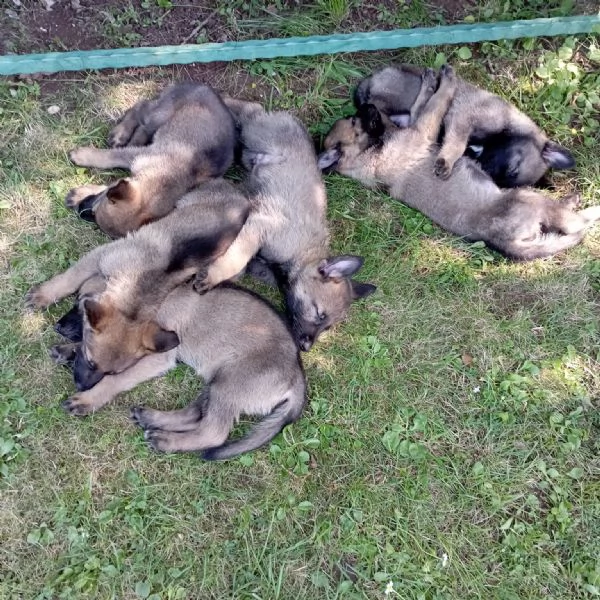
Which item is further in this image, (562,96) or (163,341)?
(562,96)

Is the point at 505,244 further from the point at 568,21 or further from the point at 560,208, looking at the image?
the point at 568,21

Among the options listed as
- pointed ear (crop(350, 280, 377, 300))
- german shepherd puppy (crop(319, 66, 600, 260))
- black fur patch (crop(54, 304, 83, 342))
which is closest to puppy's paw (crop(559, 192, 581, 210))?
german shepherd puppy (crop(319, 66, 600, 260))

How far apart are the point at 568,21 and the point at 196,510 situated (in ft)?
Answer: 17.1

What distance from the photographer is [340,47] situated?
534 cm

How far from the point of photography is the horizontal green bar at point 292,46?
16.4ft

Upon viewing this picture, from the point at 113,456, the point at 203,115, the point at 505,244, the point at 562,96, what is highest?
the point at 203,115

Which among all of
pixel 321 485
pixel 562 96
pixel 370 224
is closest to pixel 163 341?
pixel 321 485

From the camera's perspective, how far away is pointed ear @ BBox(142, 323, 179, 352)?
4340 millimetres

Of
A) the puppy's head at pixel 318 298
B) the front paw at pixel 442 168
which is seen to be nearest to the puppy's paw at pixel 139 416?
the puppy's head at pixel 318 298

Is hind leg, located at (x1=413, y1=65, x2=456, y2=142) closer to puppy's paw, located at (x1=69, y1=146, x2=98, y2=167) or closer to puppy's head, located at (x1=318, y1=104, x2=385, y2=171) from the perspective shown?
puppy's head, located at (x1=318, y1=104, x2=385, y2=171)

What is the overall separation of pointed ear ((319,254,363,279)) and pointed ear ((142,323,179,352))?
1.29 m

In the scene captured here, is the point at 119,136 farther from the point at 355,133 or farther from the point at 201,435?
the point at 201,435

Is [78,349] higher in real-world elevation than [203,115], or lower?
lower

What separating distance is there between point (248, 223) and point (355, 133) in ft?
4.09
